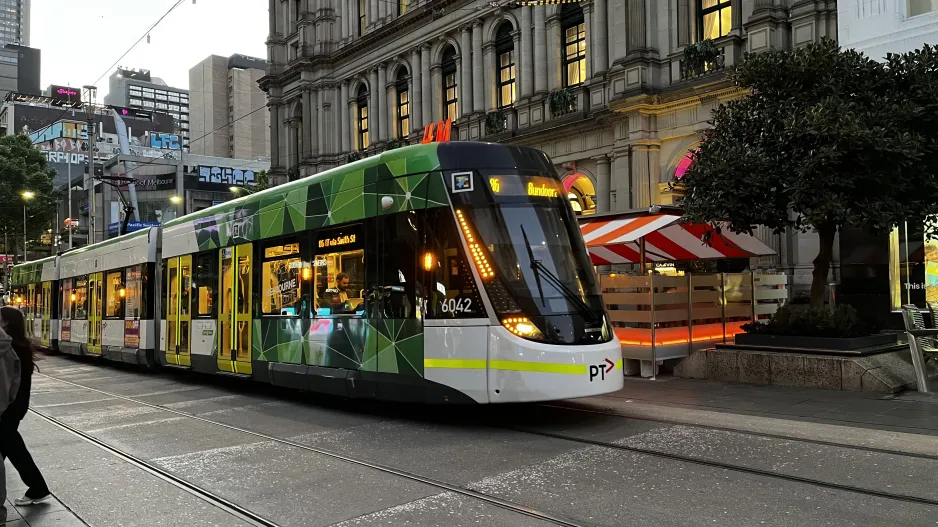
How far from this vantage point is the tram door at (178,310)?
15.4 metres

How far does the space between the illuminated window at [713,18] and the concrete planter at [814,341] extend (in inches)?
463

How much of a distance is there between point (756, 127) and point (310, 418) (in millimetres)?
9217

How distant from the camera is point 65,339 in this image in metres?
24.0

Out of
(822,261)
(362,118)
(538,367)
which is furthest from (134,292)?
(362,118)

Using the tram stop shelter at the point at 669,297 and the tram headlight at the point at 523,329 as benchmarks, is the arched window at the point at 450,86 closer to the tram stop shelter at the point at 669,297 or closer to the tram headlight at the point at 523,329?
the tram stop shelter at the point at 669,297

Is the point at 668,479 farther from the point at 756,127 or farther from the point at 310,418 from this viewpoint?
the point at 756,127

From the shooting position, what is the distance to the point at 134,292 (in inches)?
710

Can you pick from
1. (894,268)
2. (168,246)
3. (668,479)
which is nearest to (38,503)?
(668,479)

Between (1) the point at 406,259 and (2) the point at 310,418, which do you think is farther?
(2) the point at 310,418

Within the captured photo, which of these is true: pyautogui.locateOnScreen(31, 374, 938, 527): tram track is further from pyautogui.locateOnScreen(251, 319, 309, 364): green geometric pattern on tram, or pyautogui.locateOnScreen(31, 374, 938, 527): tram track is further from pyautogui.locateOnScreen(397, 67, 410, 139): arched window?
pyautogui.locateOnScreen(397, 67, 410, 139): arched window

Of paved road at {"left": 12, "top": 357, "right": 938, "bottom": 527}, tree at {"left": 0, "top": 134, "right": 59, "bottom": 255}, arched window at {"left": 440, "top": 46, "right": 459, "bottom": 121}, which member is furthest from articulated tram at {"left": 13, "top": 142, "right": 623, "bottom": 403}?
tree at {"left": 0, "top": 134, "right": 59, "bottom": 255}

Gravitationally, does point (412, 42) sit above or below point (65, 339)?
above

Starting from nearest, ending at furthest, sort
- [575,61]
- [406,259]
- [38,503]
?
[38,503], [406,259], [575,61]

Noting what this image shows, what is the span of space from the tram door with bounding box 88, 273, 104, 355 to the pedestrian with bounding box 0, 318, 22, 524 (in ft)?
52.5
